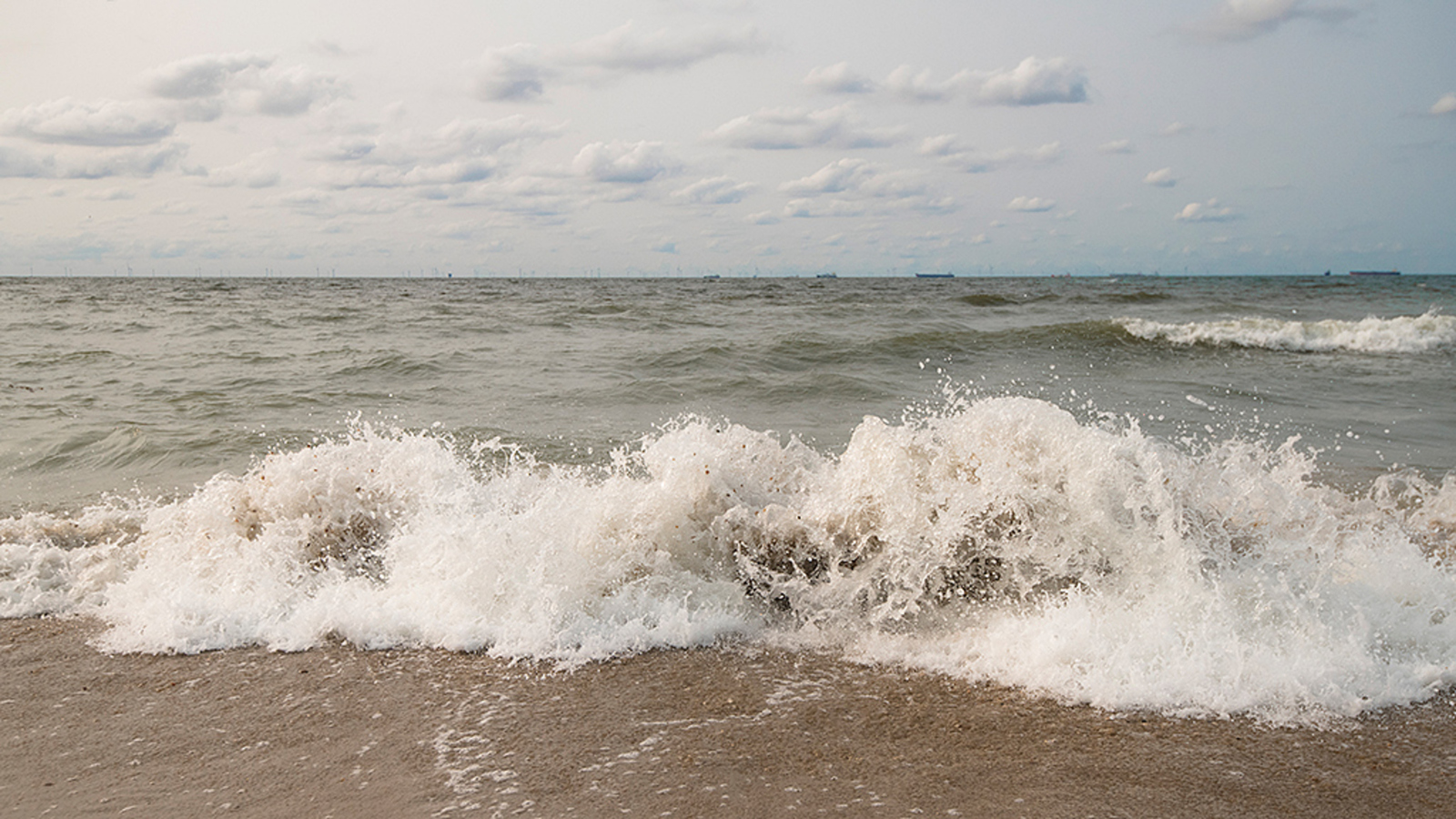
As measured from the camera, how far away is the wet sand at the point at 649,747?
2684 mm

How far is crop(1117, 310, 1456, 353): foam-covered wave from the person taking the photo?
17938 millimetres

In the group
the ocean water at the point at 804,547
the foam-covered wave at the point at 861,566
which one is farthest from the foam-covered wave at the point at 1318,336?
the foam-covered wave at the point at 861,566

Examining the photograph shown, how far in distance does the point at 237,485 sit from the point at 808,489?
3.48 metres

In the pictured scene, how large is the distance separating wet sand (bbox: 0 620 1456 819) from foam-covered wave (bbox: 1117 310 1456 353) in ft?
55.2

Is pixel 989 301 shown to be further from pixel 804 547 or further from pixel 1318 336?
pixel 804 547

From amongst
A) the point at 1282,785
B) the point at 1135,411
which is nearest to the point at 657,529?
the point at 1282,785

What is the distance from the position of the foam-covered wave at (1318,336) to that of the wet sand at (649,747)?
55.2ft

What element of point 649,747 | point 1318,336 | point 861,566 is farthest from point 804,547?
point 1318,336

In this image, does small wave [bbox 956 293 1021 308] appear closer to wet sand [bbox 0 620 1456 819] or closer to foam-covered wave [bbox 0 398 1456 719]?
foam-covered wave [bbox 0 398 1456 719]

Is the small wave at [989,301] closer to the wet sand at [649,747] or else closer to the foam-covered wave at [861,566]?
the foam-covered wave at [861,566]

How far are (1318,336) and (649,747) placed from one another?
20.6m

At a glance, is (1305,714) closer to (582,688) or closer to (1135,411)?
(582,688)

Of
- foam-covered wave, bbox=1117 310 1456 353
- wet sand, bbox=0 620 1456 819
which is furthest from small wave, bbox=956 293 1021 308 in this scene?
wet sand, bbox=0 620 1456 819

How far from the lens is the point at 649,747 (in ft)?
A: 9.88
